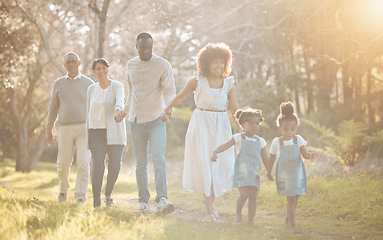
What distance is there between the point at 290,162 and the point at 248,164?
1.72 ft

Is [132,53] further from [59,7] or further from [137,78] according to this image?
[137,78]

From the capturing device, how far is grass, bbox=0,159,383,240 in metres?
5.32

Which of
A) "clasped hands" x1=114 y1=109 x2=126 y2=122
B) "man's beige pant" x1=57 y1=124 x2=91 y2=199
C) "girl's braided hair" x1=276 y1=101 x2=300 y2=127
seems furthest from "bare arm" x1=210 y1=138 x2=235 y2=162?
"man's beige pant" x1=57 y1=124 x2=91 y2=199

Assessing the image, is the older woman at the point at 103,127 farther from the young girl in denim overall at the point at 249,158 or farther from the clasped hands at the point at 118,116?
the young girl in denim overall at the point at 249,158

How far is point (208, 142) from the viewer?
273 inches

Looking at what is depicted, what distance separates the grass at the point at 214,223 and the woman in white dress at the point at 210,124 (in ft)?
1.76

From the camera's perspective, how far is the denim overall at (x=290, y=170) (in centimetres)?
625

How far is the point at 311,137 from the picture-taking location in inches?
742

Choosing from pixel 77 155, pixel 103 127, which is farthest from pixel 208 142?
pixel 77 155

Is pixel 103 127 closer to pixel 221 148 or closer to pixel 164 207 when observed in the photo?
pixel 164 207

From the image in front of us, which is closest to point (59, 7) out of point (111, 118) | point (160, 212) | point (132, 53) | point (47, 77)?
point (132, 53)

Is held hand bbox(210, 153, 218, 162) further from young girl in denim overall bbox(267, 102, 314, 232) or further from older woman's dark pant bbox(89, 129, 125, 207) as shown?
older woman's dark pant bbox(89, 129, 125, 207)

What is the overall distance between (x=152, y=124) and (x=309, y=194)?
143 inches

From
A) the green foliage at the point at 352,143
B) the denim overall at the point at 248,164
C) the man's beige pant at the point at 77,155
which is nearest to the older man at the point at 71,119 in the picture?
the man's beige pant at the point at 77,155
